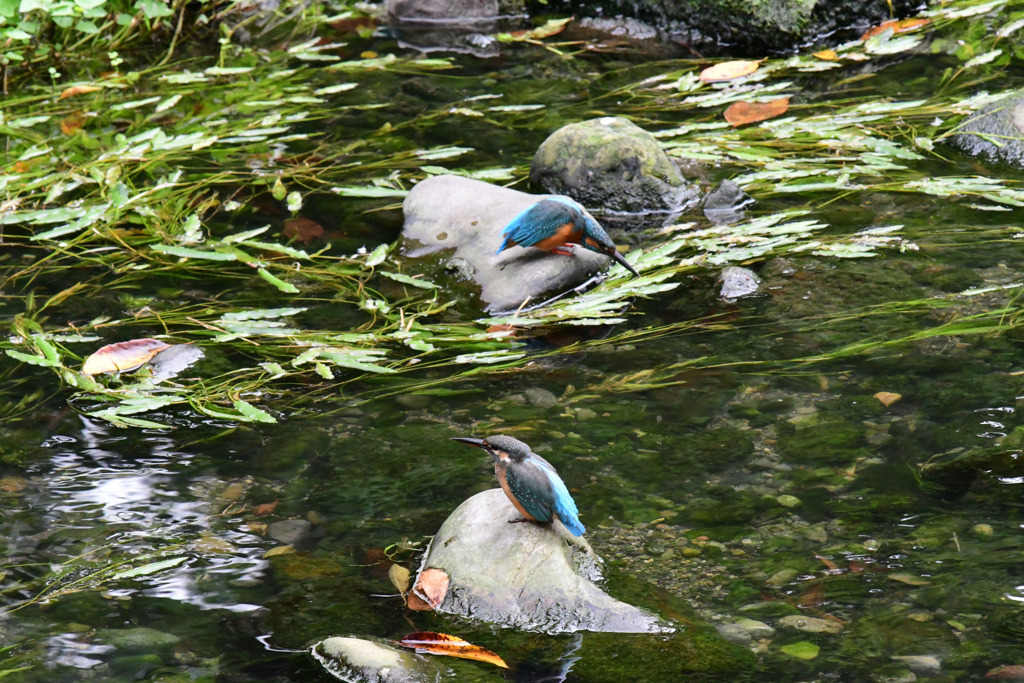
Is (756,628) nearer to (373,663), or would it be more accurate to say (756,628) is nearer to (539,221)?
(373,663)

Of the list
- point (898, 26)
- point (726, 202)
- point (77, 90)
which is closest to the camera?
point (726, 202)

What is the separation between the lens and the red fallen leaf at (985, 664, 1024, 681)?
2.91 m

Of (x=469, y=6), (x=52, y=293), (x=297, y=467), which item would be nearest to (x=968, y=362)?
(x=297, y=467)

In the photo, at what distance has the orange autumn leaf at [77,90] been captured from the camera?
7.93 metres

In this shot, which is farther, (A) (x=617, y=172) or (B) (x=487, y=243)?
(A) (x=617, y=172)

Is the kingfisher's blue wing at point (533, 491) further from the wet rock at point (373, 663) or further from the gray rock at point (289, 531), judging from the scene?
the gray rock at point (289, 531)

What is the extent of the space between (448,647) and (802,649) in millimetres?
1116

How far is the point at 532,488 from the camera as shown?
3355 millimetres

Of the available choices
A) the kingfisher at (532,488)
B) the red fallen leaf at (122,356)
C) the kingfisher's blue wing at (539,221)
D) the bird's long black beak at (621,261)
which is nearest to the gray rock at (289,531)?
the kingfisher at (532,488)

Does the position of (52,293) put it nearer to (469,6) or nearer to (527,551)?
(527,551)

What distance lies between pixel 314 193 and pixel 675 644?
4.29 m

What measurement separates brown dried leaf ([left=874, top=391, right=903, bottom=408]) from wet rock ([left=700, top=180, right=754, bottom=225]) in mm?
1967

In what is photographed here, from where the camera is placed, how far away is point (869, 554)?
11.4 ft

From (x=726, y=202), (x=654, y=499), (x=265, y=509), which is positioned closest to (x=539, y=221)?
(x=726, y=202)
